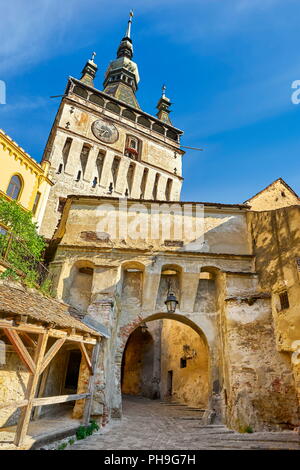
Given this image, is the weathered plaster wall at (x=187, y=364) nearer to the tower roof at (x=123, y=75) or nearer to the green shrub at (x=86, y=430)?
the green shrub at (x=86, y=430)

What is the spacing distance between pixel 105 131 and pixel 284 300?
23.9 metres

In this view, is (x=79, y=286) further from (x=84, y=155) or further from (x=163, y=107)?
(x=163, y=107)

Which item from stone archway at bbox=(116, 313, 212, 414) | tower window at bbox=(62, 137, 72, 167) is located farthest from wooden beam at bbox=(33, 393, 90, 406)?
tower window at bbox=(62, 137, 72, 167)

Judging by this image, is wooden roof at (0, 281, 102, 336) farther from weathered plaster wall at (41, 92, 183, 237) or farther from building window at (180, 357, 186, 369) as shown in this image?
weathered plaster wall at (41, 92, 183, 237)

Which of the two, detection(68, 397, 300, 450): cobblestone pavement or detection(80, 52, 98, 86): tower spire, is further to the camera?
detection(80, 52, 98, 86): tower spire

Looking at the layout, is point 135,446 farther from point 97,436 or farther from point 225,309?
point 225,309

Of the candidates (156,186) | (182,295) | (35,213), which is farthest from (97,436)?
(156,186)

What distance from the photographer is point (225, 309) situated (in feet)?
32.4

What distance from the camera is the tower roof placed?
115ft

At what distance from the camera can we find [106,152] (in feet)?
87.4

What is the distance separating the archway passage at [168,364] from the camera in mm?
14203

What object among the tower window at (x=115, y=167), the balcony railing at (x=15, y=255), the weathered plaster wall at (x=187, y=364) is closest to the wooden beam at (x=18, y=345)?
the balcony railing at (x=15, y=255)

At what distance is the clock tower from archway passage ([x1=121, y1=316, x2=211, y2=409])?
10886 millimetres

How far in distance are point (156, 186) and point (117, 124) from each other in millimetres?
7703
